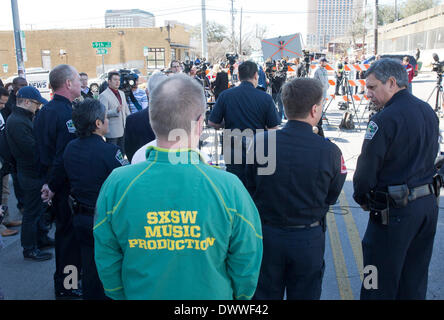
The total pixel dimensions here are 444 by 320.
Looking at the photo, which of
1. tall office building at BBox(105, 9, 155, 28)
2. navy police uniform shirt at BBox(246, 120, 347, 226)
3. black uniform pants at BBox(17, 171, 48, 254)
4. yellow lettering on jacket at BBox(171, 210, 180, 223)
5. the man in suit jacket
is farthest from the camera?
tall office building at BBox(105, 9, 155, 28)

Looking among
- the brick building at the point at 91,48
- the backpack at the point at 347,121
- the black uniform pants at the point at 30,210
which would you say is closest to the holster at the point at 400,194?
the black uniform pants at the point at 30,210

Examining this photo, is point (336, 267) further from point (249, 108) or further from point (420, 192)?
point (249, 108)

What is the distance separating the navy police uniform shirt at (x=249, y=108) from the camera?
4766 millimetres

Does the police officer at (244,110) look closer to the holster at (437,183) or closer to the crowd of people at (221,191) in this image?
the crowd of people at (221,191)

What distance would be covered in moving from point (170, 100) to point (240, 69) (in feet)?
11.5

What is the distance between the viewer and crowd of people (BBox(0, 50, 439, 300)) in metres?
1.53

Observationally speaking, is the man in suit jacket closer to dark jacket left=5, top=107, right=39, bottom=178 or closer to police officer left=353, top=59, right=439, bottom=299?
dark jacket left=5, top=107, right=39, bottom=178

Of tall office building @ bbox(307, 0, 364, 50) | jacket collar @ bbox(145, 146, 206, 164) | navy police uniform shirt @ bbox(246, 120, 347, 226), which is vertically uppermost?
tall office building @ bbox(307, 0, 364, 50)

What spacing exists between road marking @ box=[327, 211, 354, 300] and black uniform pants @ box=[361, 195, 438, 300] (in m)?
0.77

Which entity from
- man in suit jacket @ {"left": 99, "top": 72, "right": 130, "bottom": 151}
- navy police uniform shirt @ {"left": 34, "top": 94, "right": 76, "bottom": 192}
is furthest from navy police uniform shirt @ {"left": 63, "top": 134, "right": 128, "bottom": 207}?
man in suit jacket @ {"left": 99, "top": 72, "right": 130, "bottom": 151}

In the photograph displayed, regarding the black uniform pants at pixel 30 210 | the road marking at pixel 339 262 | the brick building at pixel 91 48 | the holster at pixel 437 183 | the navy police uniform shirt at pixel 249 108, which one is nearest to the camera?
the holster at pixel 437 183

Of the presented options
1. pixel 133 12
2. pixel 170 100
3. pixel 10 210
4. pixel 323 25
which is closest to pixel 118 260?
pixel 170 100

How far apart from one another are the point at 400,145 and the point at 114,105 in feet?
17.0

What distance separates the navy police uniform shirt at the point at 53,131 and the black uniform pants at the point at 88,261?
0.62m
